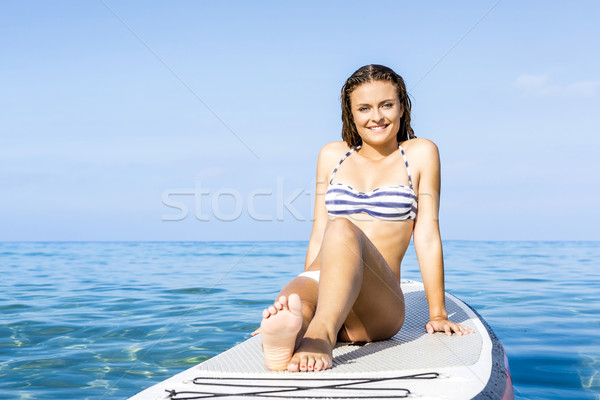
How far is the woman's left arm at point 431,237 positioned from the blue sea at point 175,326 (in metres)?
1.19

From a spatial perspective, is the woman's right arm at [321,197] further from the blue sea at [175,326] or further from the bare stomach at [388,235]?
the blue sea at [175,326]

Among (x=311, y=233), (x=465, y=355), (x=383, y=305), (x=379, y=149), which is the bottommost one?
(x=465, y=355)

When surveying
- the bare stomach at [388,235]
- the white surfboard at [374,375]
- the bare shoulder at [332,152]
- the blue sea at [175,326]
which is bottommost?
the blue sea at [175,326]

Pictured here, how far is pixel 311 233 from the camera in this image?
3268 millimetres

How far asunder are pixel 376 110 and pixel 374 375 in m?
1.51

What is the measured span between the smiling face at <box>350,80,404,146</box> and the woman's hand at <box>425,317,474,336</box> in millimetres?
1052

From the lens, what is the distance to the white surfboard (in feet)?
6.77

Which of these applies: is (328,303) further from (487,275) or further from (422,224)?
(487,275)

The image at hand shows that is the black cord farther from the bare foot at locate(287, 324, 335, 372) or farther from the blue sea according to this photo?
the blue sea

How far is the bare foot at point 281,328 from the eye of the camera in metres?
2.13

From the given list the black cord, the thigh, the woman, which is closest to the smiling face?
the woman

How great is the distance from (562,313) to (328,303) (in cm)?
478

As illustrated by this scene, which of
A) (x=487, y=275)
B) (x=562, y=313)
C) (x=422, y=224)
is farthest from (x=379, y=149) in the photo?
(x=487, y=275)

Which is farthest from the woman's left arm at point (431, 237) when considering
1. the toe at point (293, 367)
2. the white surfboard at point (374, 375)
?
the toe at point (293, 367)
